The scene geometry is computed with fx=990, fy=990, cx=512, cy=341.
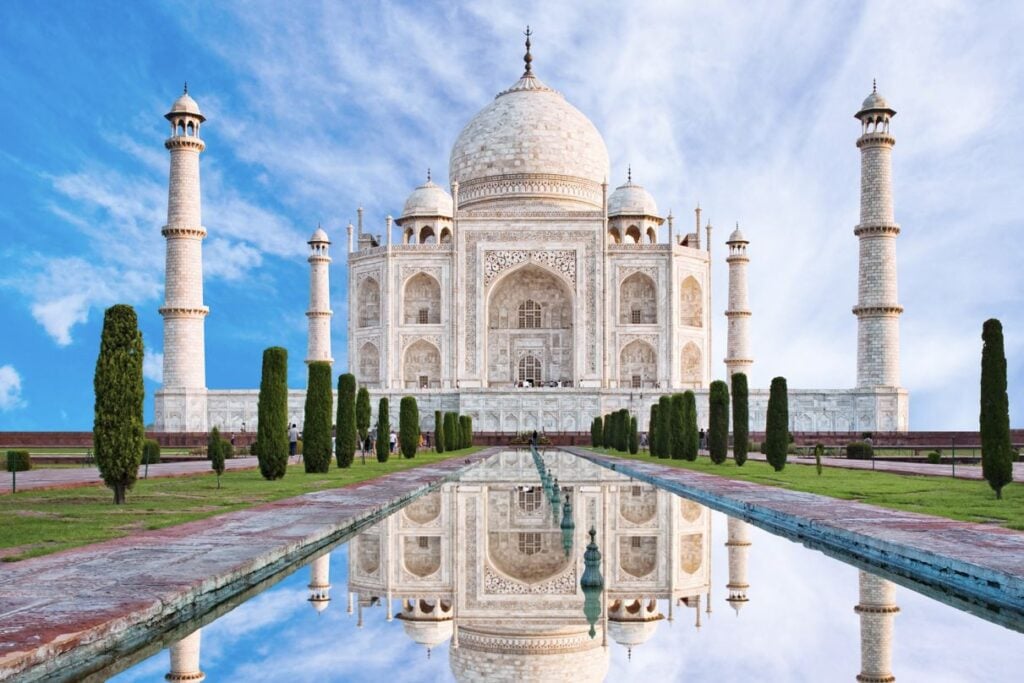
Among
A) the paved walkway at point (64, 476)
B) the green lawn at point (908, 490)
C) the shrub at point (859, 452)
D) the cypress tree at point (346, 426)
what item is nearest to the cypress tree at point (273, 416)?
the paved walkway at point (64, 476)


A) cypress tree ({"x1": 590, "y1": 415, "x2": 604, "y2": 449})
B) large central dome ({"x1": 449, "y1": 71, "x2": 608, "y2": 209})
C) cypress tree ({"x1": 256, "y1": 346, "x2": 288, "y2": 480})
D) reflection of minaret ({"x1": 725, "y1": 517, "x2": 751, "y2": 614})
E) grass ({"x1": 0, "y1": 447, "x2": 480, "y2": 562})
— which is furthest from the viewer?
large central dome ({"x1": 449, "y1": 71, "x2": 608, "y2": 209})

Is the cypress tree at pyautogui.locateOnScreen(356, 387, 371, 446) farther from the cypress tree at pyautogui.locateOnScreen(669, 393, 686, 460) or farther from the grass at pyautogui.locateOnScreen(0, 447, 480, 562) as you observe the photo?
the grass at pyautogui.locateOnScreen(0, 447, 480, 562)

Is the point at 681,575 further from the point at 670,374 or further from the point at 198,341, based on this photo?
the point at 670,374

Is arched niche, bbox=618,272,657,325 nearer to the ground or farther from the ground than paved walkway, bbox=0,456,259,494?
farther from the ground

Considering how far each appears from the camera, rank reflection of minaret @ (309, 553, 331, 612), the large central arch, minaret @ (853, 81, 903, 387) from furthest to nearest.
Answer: the large central arch → minaret @ (853, 81, 903, 387) → reflection of minaret @ (309, 553, 331, 612)

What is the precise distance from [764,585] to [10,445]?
66.8 ft

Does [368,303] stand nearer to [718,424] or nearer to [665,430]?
[665,430]

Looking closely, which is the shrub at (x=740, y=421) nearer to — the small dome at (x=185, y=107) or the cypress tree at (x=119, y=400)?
the cypress tree at (x=119, y=400)

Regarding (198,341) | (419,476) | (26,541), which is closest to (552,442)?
(198,341)

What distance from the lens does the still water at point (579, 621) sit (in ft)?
9.79

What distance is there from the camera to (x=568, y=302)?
28.6 meters

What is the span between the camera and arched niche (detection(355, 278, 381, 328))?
28.6m

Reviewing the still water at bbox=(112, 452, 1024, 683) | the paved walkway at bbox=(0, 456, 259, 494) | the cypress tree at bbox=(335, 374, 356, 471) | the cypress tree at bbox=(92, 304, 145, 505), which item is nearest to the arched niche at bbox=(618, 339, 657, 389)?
the cypress tree at bbox=(335, 374, 356, 471)

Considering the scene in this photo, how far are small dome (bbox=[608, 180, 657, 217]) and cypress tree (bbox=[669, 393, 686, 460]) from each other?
14914mm
